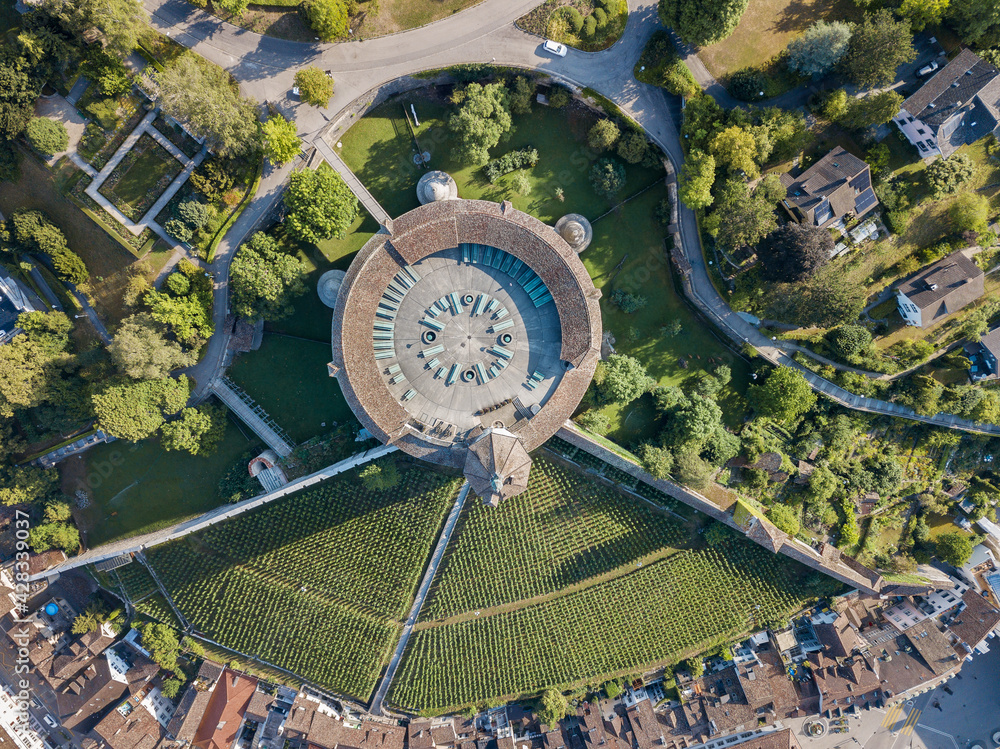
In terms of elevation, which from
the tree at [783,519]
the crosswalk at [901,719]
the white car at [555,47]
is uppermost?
the white car at [555,47]

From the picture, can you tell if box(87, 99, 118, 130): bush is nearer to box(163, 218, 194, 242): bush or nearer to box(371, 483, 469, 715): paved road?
box(163, 218, 194, 242): bush

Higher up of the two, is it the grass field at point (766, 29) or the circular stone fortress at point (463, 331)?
the grass field at point (766, 29)

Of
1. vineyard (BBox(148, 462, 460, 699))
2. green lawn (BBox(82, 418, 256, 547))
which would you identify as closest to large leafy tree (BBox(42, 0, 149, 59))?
green lawn (BBox(82, 418, 256, 547))

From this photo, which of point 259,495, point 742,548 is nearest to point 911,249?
point 742,548

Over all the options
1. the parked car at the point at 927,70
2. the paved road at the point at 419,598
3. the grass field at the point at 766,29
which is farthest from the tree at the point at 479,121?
the parked car at the point at 927,70

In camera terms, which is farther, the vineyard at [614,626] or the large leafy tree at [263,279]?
the vineyard at [614,626]

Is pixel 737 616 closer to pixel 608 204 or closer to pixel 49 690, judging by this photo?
pixel 608 204

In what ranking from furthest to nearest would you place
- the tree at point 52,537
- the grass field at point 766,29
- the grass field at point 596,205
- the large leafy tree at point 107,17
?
the tree at point 52,537
the grass field at point 596,205
the grass field at point 766,29
the large leafy tree at point 107,17

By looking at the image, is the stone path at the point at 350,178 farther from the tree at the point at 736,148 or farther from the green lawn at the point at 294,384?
the tree at the point at 736,148
